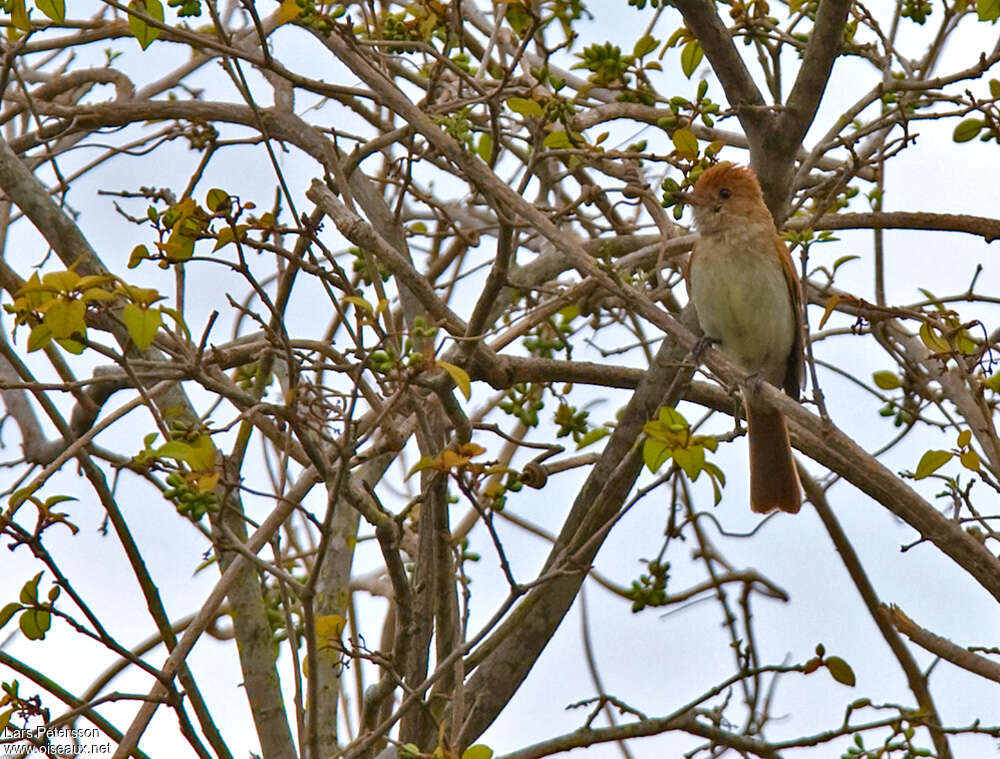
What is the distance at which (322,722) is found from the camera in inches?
159

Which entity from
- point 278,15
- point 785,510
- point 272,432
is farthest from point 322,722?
point 278,15

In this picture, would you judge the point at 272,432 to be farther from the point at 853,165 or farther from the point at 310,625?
the point at 853,165

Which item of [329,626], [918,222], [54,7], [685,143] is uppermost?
[918,222]

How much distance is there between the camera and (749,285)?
15.8 ft

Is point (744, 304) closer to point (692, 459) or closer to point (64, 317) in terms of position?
point (692, 459)

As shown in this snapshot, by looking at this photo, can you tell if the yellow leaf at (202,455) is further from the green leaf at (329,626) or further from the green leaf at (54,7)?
the green leaf at (54,7)

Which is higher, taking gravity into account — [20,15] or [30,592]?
[20,15]

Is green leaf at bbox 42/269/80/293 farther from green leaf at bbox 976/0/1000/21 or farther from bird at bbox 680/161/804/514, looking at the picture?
bird at bbox 680/161/804/514

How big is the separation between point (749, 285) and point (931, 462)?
62.9 inches

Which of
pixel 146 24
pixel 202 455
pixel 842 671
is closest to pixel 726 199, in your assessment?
pixel 842 671

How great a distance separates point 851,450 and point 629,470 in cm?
94

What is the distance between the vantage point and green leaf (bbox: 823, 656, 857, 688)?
3.48 m

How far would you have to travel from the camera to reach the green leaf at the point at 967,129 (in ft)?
12.6

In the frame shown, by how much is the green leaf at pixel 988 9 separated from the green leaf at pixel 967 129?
617 millimetres
